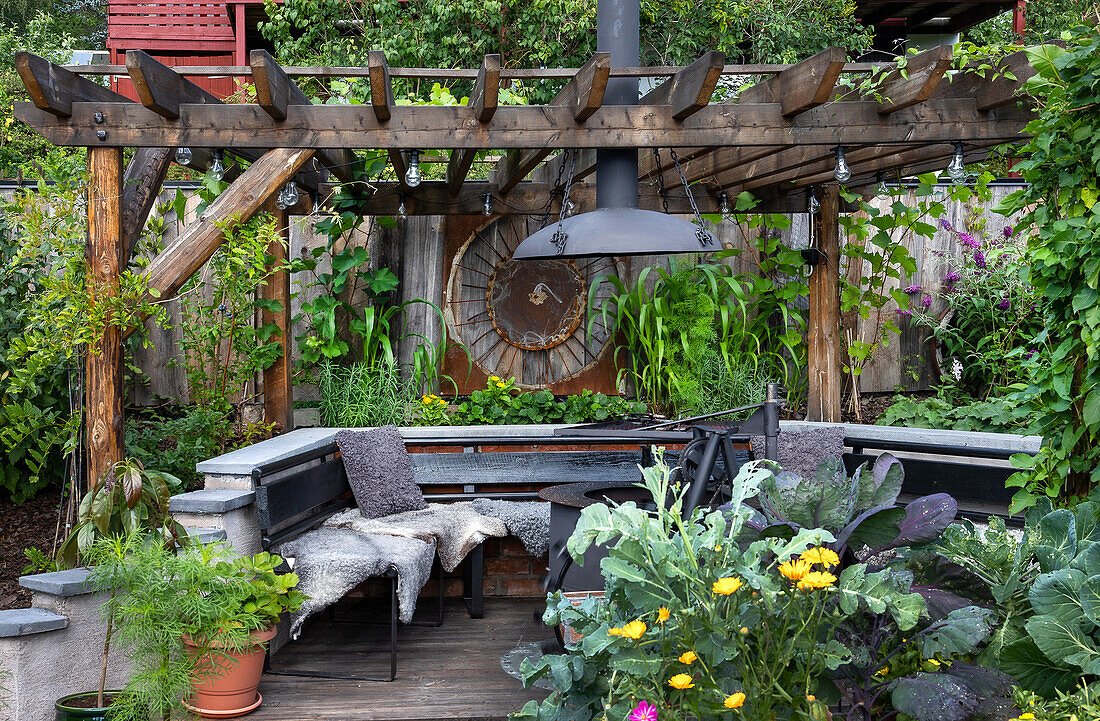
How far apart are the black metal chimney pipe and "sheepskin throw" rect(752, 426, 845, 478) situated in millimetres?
1339

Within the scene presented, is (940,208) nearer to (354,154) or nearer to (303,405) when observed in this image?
(354,154)

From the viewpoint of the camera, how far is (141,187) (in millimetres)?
3631

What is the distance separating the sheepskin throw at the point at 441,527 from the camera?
3.65 meters

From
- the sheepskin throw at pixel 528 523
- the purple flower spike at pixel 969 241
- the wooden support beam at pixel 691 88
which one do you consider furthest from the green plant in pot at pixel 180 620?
the purple flower spike at pixel 969 241

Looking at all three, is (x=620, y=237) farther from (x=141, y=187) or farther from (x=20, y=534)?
(x=20, y=534)

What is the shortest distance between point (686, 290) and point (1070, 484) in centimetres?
336

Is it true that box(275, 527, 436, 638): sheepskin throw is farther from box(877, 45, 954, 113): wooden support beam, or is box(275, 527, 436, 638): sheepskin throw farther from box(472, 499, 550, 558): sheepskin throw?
box(877, 45, 954, 113): wooden support beam

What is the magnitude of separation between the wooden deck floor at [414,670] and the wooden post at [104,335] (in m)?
1.00

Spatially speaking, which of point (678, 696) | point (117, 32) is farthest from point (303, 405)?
point (117, 32)

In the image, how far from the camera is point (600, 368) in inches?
229

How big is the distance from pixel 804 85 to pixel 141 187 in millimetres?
2626

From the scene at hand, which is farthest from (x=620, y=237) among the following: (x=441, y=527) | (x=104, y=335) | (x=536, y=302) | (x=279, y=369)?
(x=536, y=302)

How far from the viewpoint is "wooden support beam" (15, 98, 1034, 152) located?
313 centimetres

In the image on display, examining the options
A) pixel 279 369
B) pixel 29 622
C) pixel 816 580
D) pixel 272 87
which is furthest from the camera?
pixel 279 369
